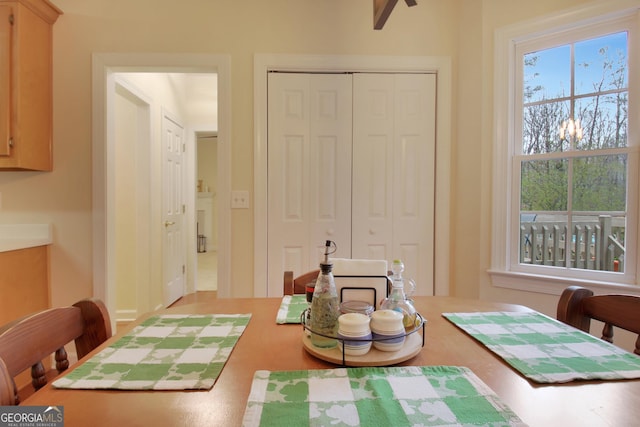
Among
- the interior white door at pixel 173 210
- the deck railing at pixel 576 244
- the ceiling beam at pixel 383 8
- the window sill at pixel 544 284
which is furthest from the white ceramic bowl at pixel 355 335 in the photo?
the interior white door at pixel 173 210

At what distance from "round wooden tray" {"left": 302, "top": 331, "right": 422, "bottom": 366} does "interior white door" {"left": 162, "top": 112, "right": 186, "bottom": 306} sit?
109 inches

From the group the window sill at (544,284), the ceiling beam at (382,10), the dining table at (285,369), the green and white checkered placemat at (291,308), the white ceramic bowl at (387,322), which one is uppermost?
the ceiling beam at (382,10)

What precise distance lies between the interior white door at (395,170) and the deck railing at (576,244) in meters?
0.61

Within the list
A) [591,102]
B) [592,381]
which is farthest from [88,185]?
[591,102]

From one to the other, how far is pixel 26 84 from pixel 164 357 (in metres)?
2.16

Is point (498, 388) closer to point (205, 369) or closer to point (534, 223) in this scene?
point (205, 369)

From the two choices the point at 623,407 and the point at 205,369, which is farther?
the point at 205,369

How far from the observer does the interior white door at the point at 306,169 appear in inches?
87.7

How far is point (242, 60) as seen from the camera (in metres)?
2.19

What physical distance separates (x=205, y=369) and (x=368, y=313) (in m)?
0.40

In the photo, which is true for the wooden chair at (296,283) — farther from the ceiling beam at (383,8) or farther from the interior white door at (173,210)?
the interior white door at (173,210)

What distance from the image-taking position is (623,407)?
1.88 feet

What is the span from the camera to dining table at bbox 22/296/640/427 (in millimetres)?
543

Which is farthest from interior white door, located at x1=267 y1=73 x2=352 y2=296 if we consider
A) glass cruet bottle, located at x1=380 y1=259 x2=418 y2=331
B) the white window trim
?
glass cruet bottle, located at x1=380 y1=259 x2=418 y2=331
